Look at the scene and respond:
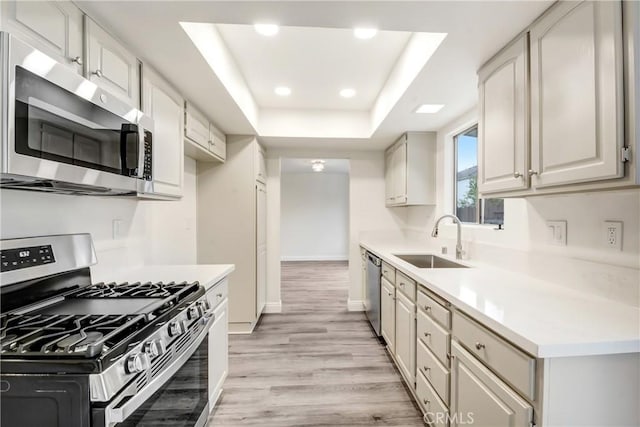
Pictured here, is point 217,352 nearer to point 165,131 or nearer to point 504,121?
point 165,131

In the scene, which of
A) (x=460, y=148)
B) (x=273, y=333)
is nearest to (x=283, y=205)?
(x=273, y=333)

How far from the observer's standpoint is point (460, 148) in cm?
302

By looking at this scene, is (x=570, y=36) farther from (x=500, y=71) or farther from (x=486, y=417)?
(x=486, y=417)

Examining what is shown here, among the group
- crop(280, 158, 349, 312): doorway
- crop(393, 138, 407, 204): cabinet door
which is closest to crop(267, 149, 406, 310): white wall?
crop(393, 138, 407, 204): cabinet door

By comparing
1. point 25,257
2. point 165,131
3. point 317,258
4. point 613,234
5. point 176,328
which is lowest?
point 317,258

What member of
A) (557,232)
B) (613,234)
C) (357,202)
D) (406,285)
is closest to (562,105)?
(613,234)

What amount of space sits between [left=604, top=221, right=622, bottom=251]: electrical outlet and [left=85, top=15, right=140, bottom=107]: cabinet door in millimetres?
2335

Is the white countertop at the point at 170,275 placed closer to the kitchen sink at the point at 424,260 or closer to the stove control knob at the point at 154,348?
the stove control knob at the point at 154,348

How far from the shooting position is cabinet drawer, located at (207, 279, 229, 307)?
182cm

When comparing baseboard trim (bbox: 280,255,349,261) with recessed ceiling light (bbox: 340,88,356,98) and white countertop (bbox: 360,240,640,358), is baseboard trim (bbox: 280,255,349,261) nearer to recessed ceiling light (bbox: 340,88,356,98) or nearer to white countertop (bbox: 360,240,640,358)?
recessed ceiling light (bbox: 340,88,356,98)

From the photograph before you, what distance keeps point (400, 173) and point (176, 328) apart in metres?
2.89

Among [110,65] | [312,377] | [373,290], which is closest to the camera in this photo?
[110,65]

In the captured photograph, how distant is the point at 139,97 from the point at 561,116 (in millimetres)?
2060

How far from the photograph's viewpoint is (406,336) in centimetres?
214
